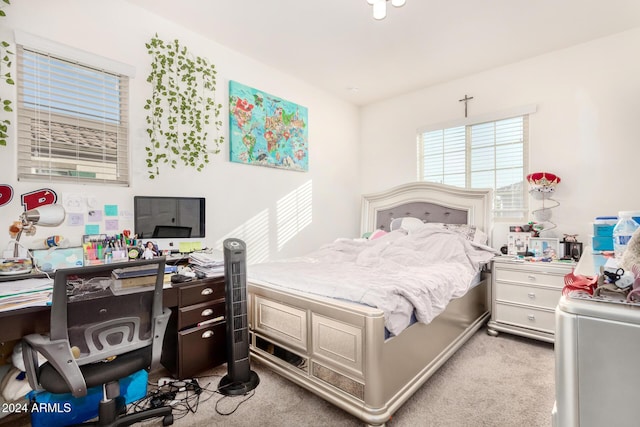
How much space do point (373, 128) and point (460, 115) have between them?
1255 millimetres

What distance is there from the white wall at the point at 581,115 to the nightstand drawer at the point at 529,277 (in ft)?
2.35

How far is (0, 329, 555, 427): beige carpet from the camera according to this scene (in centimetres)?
177

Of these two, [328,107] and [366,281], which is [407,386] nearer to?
[366,281]

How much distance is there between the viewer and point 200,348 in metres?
2.21

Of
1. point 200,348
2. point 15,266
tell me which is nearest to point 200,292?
point 200,348

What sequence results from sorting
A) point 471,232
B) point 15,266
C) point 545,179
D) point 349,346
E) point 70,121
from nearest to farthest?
point 349,346 → point 15,266 → point 70,121 → point 545,179 → point 471,232

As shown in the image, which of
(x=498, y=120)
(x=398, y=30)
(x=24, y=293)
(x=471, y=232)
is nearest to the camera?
(x=24, y=293)

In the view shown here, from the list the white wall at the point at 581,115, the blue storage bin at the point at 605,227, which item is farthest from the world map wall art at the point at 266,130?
the blue storage bin at the point at 605,227

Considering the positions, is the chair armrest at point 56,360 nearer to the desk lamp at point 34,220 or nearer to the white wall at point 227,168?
the desk lamp at point 34,220

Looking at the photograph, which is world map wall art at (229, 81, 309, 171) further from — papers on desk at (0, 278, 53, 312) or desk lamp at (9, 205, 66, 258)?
papers on desk at (0, 278, 53, 312)

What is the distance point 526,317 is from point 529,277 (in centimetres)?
37

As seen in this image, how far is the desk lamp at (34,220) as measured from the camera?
6.23 feet

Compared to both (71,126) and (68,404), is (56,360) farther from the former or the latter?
(71,126)

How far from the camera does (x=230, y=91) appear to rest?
10.4 ft
